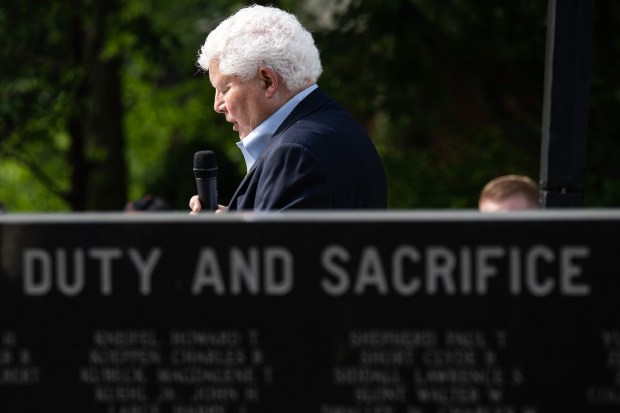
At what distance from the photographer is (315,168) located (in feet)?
10.2

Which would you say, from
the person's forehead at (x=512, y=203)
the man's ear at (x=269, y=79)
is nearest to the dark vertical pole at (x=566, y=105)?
the man's ear at (x=269, y=79)

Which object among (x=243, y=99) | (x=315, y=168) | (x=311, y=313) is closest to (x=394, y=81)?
(x=243, y=99)

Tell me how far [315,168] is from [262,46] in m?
0.46

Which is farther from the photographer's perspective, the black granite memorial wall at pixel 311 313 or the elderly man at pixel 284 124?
the elderly man at pixel 284 124

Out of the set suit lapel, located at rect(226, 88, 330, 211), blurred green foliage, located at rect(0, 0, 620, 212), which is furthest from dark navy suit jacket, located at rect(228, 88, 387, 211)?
blurred green foliage, located at rect(0, 0, 620, 212)

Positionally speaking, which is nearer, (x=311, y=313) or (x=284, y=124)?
(x=311, y=313)

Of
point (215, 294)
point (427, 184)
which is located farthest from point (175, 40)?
point (215, 294)

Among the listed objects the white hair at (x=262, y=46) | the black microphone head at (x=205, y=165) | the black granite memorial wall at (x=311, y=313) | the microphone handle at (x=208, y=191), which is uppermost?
the white hair at (x=262, y=46)

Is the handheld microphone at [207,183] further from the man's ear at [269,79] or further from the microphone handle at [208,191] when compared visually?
the man's ear at [269,79]

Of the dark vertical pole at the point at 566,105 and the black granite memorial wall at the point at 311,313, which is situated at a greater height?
the dark vertical pole at the point at 566,105

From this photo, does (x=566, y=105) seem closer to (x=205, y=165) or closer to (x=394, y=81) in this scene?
(x=205, y=165)

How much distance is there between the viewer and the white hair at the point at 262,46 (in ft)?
11.0

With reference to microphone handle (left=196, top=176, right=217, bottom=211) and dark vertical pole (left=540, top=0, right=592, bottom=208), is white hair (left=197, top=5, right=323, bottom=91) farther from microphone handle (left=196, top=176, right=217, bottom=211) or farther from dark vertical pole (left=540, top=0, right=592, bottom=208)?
dark vertical pole (left=540, top=0, right=592, bottom=208)

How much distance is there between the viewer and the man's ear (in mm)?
3395
